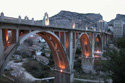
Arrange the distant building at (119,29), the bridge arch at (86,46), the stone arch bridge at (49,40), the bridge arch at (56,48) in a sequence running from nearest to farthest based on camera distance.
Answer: the stone arch bridge at (49,40) → the bridge arch at (56,48) → the bridge arch at (86,46) → the distant building at (119,29)

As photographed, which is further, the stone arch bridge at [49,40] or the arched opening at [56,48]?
the arched opening at [56,48]

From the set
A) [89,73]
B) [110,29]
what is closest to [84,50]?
[89,73]

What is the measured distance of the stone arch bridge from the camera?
A: 901 centimetres

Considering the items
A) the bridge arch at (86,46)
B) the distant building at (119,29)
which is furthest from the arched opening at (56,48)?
the distant building at (119,29)

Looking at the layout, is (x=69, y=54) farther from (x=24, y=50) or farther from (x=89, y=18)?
(x=89, y=18)

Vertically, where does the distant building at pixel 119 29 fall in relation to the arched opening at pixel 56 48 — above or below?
above

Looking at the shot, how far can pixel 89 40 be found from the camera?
2738 centimetres

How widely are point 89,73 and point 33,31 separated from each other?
71.1 feet

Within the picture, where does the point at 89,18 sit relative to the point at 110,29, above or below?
above

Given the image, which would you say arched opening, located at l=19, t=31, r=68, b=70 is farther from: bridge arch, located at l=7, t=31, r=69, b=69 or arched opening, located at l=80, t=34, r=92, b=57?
arched opening, located at l=80, t=34, r=92, b=57

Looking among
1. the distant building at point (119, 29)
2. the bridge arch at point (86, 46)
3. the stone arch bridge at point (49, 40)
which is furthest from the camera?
the distant building at point (119, 29)

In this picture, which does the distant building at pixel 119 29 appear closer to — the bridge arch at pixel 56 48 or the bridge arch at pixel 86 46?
the bridge arch at pixel 86 46

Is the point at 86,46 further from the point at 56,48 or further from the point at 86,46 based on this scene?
the point at 56,48

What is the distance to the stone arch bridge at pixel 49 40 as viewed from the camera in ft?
29.6
